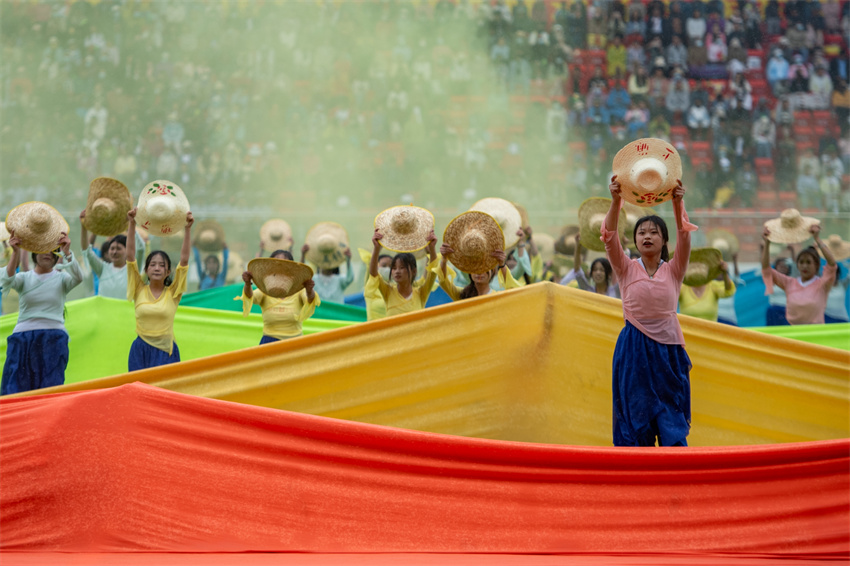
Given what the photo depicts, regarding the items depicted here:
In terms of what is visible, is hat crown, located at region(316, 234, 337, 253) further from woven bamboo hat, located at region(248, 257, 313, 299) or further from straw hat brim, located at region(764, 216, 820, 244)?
straw hat brim, located at region(764, 216, 820, 244)

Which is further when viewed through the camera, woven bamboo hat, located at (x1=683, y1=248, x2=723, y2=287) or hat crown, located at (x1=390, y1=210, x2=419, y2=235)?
woven bamboo hat, located at (x1=683, y1=248, x2=723, y2=287)

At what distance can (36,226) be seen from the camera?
3967 mm

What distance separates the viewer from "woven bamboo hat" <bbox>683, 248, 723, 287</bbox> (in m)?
4.58

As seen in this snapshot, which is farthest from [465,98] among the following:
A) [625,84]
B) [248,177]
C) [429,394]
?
[429,394]

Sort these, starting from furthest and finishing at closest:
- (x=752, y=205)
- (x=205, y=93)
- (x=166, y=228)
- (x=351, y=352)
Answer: (x=205, y=93) < (x=752, y=205) < (x=166, y=228) < (x=351, y=352)

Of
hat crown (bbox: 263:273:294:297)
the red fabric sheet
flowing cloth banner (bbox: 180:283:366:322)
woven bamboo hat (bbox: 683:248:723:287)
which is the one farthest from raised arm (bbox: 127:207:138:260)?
woven bamboo hat (bbox: 683:248:723:287)

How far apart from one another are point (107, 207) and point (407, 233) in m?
1.64

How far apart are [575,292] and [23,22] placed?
12.1 metres

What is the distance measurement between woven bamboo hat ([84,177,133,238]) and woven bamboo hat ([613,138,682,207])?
9.22ft

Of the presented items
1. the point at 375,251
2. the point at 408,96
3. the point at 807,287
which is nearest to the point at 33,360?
the point at 375,251

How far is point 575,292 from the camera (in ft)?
10.7

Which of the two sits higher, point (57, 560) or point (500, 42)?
point (500, 42)

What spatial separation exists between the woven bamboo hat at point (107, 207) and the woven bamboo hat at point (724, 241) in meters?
5.17

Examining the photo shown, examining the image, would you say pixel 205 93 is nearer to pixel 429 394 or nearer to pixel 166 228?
pixel 166 228
